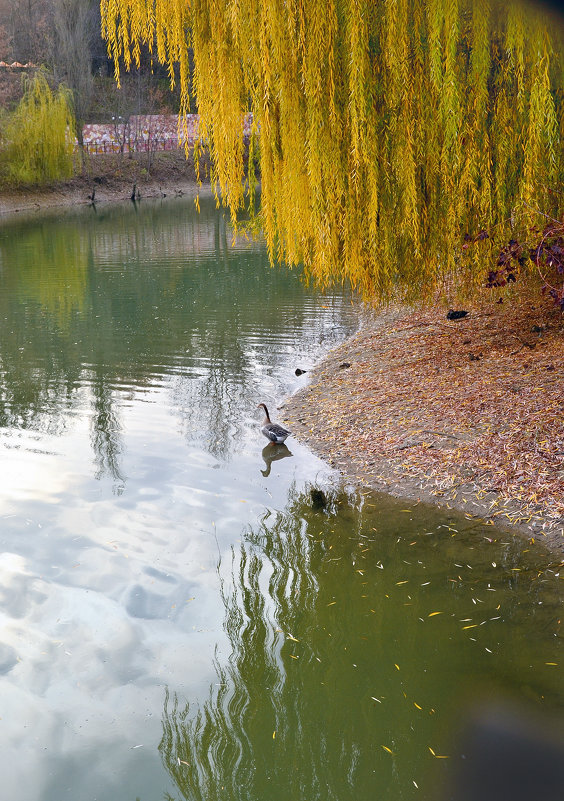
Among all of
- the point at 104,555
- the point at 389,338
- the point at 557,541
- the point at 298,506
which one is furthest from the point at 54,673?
the point at 389,338

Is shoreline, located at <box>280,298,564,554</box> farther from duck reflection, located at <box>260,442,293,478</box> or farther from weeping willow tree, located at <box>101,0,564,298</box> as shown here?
weeping willow tree, located at <box>101,0,564,298</box>

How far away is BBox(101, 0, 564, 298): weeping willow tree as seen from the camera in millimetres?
5293

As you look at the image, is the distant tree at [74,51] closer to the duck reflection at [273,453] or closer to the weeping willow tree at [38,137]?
the weeping willow tree at [38,137]

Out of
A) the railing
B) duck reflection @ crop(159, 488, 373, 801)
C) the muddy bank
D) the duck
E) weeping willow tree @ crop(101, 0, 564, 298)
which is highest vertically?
weeping willow tree @ crop(101, 0, 564, 298)

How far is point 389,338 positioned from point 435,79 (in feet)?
23.9

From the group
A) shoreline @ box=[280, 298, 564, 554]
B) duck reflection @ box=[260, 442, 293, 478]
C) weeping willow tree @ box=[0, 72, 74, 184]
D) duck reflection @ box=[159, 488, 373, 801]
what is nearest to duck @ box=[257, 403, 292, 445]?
duck reflection @ box=[260, 442, 293, 478]

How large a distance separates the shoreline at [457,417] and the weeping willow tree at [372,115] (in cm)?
206

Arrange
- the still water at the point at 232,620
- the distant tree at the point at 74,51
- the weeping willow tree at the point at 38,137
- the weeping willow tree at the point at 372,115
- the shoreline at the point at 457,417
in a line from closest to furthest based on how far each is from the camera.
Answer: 1. the still water at the point at 232,620
2. the weeping willow tree at the point at 372,115
3. the shoreline at the point at 457,417
4. the weeping willow tree at the point at 38,137
5. the distant tree at the point at 74,51

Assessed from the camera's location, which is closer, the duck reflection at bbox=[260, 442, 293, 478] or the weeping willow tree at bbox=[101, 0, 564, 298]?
the weeping willow tree at bbox=[101, 0, 564, 298]

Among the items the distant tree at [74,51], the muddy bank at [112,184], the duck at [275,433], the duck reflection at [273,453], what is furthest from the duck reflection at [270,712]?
the distant tree at [74,51]

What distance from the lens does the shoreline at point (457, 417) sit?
6.80 metres

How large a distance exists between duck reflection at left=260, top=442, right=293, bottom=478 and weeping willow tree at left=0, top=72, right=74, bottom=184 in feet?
127

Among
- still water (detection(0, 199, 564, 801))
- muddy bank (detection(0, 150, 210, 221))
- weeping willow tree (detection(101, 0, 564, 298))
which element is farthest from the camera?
muddy bank (detection(0, 150, 210, 221))

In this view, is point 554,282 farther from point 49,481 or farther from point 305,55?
point 49,481
